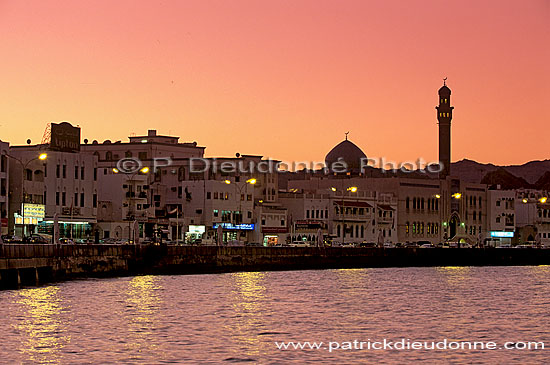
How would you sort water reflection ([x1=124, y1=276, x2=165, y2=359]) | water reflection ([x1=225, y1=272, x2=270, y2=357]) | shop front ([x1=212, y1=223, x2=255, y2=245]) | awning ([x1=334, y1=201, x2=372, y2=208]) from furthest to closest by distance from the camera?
awning ([x1=334, y1=201, x2=372, y2=208]) → shop front ([x1=212, y1=223, x2=255, y2=245]) → water reflection ([x1=225, y1=272, x2=270, y2=357]) → water reflection ([x1=124, y1=276, x2=165, y2=359])

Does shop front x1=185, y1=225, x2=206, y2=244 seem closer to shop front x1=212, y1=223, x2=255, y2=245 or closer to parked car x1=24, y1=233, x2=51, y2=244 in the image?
shop front x1=212, y1=223, x2=255, y2=245

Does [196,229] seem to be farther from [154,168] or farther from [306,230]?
[306,230]

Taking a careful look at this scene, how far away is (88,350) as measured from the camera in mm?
46625

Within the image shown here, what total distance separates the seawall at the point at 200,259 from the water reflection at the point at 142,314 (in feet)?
17.7

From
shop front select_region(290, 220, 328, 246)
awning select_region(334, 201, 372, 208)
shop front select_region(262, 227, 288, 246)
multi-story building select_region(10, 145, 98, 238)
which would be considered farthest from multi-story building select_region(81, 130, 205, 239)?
awning select_region(334, 201, 372, 208)

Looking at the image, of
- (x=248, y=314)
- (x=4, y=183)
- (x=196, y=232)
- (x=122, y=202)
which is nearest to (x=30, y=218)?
(x=4, y=183)

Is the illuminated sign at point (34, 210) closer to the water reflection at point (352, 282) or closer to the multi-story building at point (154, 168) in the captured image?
the multi-story building at point (154, 168)

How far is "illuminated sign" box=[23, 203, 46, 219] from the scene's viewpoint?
123 m

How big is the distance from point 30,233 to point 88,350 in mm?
79926

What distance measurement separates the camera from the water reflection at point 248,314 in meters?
49.9

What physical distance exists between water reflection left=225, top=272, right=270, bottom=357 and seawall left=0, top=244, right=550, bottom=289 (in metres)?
11.0

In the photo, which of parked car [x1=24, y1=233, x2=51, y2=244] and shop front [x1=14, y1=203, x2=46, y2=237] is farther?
shop front [x1=14, y1=203, x2=46, y2=237]

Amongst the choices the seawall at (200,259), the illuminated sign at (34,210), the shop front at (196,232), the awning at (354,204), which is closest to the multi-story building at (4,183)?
the illuminated sign at (34,210)

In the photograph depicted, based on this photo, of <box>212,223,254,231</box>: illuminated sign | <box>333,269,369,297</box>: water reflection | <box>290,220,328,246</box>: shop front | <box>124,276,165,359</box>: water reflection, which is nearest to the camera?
<box>124,276,165,359</box>: water reflection
